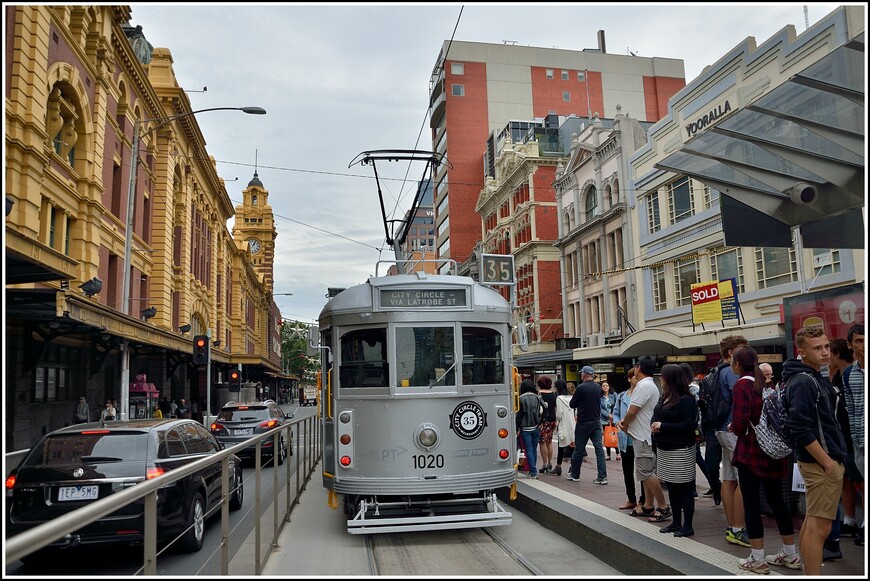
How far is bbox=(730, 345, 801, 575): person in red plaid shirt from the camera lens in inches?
229

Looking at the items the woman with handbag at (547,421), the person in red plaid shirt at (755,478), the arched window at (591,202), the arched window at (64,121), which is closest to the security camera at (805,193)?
the person in red plaid shirt at (755,478)

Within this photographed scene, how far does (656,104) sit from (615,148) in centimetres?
4005

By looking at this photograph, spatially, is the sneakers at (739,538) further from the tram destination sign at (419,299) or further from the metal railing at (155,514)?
the metal railing at (155,514)

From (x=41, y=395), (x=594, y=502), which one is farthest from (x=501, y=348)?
(x=41, y=395)

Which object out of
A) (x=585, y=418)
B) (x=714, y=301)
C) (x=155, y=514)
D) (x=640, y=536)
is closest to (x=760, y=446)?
(x=640, y=536)

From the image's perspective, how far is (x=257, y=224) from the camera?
365ft

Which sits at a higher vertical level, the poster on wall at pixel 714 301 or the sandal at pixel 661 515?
the poster on wall at pixel 714 301

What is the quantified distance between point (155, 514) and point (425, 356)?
5156 millimetres

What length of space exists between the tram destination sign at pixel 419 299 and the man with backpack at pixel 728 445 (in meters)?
3.23

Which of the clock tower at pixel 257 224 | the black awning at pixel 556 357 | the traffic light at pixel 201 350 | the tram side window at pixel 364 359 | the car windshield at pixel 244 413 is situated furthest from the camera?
the clock tower at pixel 257 224

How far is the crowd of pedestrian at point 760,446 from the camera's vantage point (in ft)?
17.0

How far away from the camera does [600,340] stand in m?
37.7

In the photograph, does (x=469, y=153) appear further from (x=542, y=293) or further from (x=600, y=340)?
(x=600, y=340)

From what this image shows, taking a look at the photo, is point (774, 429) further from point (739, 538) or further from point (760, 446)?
point (739, 538)
